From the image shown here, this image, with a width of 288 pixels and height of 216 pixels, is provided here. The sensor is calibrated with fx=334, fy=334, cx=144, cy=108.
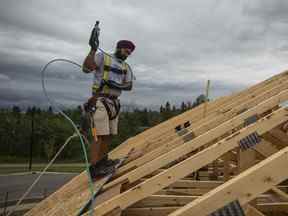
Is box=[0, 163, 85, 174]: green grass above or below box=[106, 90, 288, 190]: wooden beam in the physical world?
below

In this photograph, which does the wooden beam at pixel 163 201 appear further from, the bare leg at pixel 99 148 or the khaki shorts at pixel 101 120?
the khaki shorts at pixel 101 120

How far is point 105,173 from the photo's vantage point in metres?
3.66

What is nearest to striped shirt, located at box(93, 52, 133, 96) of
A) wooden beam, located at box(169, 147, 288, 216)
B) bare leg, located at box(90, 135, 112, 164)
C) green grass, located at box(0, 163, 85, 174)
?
bare leg, located at box(90, 135, 112, 164)

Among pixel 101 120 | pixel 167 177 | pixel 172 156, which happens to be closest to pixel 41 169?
pixel 101 120

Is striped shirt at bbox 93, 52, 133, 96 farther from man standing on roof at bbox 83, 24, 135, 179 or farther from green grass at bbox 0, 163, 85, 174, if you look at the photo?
green grass at bbox 0, 163, 85, 174

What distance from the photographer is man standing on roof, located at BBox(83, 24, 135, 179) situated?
3651mm

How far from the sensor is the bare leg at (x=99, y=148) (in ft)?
12.1

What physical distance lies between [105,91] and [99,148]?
0.64 m

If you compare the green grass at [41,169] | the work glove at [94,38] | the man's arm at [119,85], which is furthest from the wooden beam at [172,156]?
the green grass at [41,169]

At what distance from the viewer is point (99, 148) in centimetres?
371

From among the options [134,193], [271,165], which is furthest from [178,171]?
[271,165]

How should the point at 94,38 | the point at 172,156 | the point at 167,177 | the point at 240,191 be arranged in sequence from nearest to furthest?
the point at 240,191 → the point at 167,177 → the point at 172,156 → the point at 94,38

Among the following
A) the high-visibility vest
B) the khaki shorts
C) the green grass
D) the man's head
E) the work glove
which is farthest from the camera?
the green grass

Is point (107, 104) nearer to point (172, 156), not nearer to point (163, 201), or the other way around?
point (172, 156)
